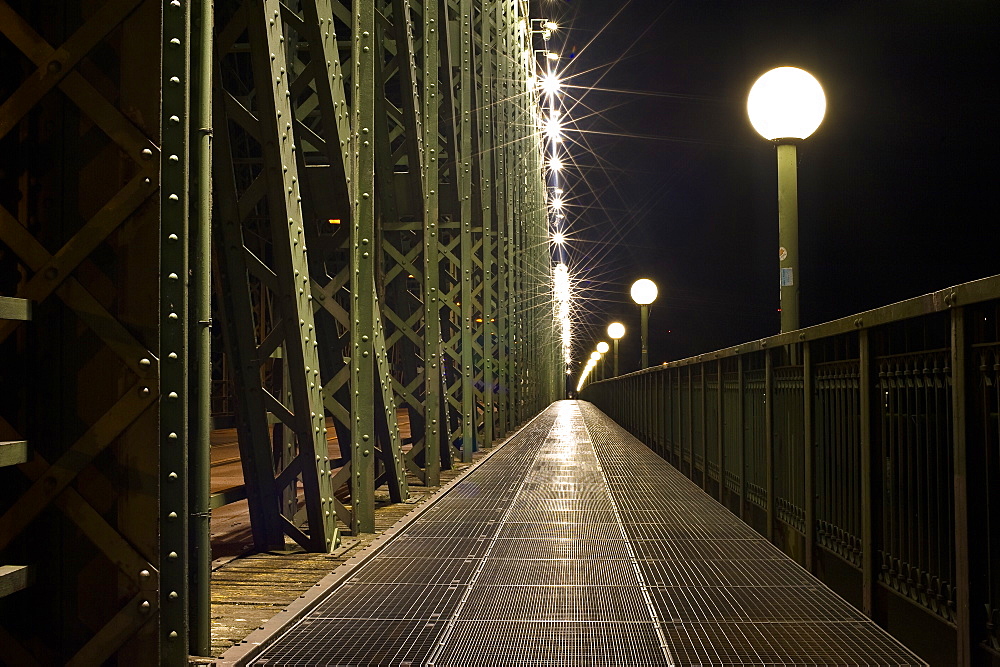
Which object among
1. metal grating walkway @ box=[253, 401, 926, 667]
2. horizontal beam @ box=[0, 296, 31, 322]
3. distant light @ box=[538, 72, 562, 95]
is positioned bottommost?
metal grating walkway @ box=[253, 401, 926, 667]

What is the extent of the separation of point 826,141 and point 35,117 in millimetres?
94217

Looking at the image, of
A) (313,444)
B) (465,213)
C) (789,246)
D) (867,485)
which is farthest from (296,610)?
(465,213)

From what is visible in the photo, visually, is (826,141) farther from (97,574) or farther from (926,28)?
(97,574)

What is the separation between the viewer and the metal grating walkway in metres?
4.32

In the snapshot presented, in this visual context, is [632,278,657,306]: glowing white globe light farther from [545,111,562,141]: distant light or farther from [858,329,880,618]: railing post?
[545,111,562,141]: distant light

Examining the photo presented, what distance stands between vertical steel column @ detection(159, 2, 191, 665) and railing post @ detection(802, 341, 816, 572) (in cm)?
383

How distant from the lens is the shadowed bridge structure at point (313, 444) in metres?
3.79

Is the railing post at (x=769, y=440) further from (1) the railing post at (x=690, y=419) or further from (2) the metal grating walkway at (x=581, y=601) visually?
(1) the railing post at (x=690, y=419)

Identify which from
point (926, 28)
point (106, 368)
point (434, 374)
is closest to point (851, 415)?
point (106, 368)

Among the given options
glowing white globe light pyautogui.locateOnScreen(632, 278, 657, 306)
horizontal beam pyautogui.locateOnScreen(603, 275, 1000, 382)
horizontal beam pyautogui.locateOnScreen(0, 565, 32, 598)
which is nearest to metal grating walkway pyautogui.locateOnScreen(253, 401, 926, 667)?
horizontal beam pyautogui.locateOnScreen(0, 565, 32, 598)

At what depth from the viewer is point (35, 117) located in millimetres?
3873

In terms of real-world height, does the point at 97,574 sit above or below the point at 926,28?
below

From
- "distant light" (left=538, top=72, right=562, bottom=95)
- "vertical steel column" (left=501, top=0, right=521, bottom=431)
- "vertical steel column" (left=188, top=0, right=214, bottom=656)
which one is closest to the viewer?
"vertical steel column" (left=188, top=0, right=214, bottom=656)

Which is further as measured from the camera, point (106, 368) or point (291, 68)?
point (291, 68)
